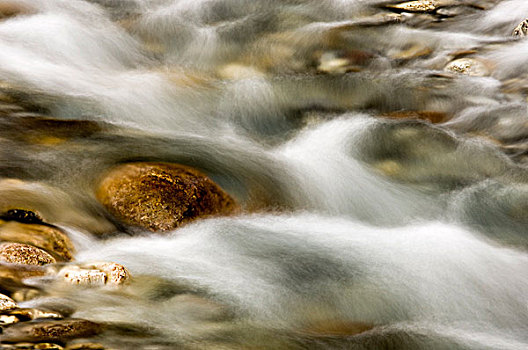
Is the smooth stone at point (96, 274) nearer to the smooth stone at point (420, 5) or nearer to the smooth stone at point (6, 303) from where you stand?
the smooth stone at point (6, 303)

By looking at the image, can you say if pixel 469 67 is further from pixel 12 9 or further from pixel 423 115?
pixel 12 9

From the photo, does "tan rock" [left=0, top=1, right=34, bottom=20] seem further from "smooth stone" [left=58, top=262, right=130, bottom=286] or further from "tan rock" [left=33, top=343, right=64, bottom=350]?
"tan rock" [left=33, top=343, right=64, bottom=350]

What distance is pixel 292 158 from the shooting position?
7.46 metres

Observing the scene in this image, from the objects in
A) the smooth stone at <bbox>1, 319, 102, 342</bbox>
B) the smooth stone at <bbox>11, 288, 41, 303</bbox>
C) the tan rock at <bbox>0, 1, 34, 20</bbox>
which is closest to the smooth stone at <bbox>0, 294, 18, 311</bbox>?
the smooth stone at <bbox>11, 288, 41, 303</bbox>

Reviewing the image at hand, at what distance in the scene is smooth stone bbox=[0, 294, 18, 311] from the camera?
3521 millimetres

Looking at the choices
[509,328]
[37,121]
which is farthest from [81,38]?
[509,328]

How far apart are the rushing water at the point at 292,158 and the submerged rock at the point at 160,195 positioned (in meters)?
0.12

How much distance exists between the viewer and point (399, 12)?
11281mm

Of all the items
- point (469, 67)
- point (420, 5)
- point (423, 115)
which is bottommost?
point (423, 115)

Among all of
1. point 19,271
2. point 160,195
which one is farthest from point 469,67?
point 19,271

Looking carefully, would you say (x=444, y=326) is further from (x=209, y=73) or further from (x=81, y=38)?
(x=81, y=38)

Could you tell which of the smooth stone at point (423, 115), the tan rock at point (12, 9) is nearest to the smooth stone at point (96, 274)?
the smooth stone at point (423, 115)

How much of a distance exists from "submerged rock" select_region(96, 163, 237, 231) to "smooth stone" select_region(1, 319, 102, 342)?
1956mm

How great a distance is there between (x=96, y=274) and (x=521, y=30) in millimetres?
8178
